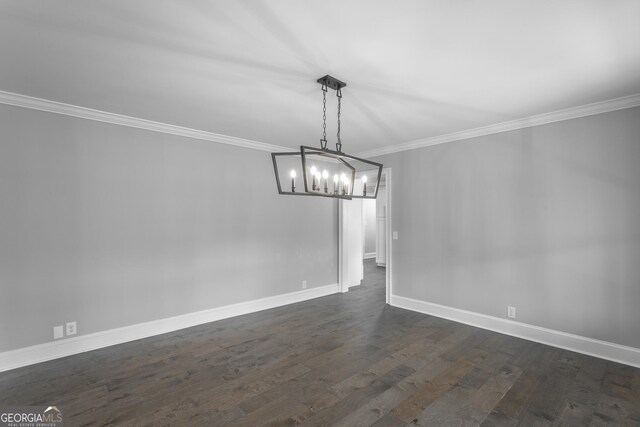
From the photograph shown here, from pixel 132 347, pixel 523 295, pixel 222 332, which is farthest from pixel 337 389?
pixel 523 295

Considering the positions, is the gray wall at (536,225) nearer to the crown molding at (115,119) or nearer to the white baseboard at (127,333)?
the white baseboard at (127,333)

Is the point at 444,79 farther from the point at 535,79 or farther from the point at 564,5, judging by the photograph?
the point at 564,5

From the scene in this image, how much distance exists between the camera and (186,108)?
11.0 feet

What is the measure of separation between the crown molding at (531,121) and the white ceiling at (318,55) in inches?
5.7

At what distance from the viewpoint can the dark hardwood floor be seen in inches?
90.6

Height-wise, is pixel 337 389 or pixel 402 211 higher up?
pixel 402 211

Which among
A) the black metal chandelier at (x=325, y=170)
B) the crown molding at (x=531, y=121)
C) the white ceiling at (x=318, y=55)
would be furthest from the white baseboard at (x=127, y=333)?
the crown molding at (x=531, y=121)

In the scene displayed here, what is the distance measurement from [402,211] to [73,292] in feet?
14.5

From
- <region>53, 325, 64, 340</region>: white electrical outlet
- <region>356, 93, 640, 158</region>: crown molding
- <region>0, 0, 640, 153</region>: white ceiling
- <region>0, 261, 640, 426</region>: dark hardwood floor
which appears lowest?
<region>0, 261, 640, 426</region>: dark hardwood floor

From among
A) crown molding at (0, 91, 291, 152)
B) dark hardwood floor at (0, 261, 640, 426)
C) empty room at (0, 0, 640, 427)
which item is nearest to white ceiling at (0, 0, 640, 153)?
empty room at (0, 0, 640, 427)

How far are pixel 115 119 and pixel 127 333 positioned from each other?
97.9 inches

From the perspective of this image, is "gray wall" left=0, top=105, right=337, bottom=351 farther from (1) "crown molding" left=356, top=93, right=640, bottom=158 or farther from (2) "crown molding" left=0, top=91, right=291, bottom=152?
(1) "crown molding" left=356, top=93, right=640, bottom=158

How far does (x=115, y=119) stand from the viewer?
357 centimetres

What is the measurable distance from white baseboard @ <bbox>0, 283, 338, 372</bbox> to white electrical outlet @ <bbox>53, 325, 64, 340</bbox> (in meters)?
0.05
